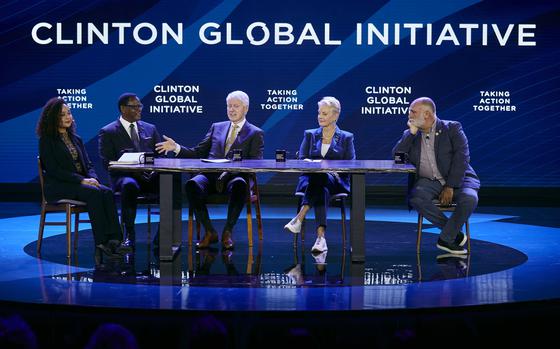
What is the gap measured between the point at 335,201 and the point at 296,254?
58cm

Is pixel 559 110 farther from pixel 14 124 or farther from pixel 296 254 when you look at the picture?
pixel 14 124

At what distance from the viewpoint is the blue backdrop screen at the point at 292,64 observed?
377 inches

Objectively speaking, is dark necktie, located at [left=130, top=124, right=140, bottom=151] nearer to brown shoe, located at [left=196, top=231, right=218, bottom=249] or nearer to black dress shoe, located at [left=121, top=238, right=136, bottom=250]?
black dress shoe, located at [left=121, top=238, right=136, bottom=250]

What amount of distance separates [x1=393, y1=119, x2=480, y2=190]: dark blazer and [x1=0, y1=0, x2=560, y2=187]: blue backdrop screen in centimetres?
324

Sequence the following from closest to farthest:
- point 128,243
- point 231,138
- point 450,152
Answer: point 128,243 → point 450,152 → point 231,138

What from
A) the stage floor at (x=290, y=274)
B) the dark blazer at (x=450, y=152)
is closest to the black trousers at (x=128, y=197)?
the stage floor at (x=290, y=274)

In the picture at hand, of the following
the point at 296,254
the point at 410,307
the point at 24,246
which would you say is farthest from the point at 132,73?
the point at 410,307

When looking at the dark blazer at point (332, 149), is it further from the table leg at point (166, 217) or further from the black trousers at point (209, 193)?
the table leg at point (166, 217)

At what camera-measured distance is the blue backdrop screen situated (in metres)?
9.59

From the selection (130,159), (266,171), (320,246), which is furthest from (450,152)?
(130,159)

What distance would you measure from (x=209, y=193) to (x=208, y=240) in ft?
1.24

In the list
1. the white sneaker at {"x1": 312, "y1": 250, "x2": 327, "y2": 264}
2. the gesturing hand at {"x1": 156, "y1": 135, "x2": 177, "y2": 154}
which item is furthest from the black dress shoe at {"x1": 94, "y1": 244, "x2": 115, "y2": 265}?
the white sneaker at {"x1": 312, "y1": 250, "x2": 327, "y2": 264}

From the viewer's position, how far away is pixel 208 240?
6523 millimetres

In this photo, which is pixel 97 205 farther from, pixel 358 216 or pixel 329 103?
pixel 329 103
